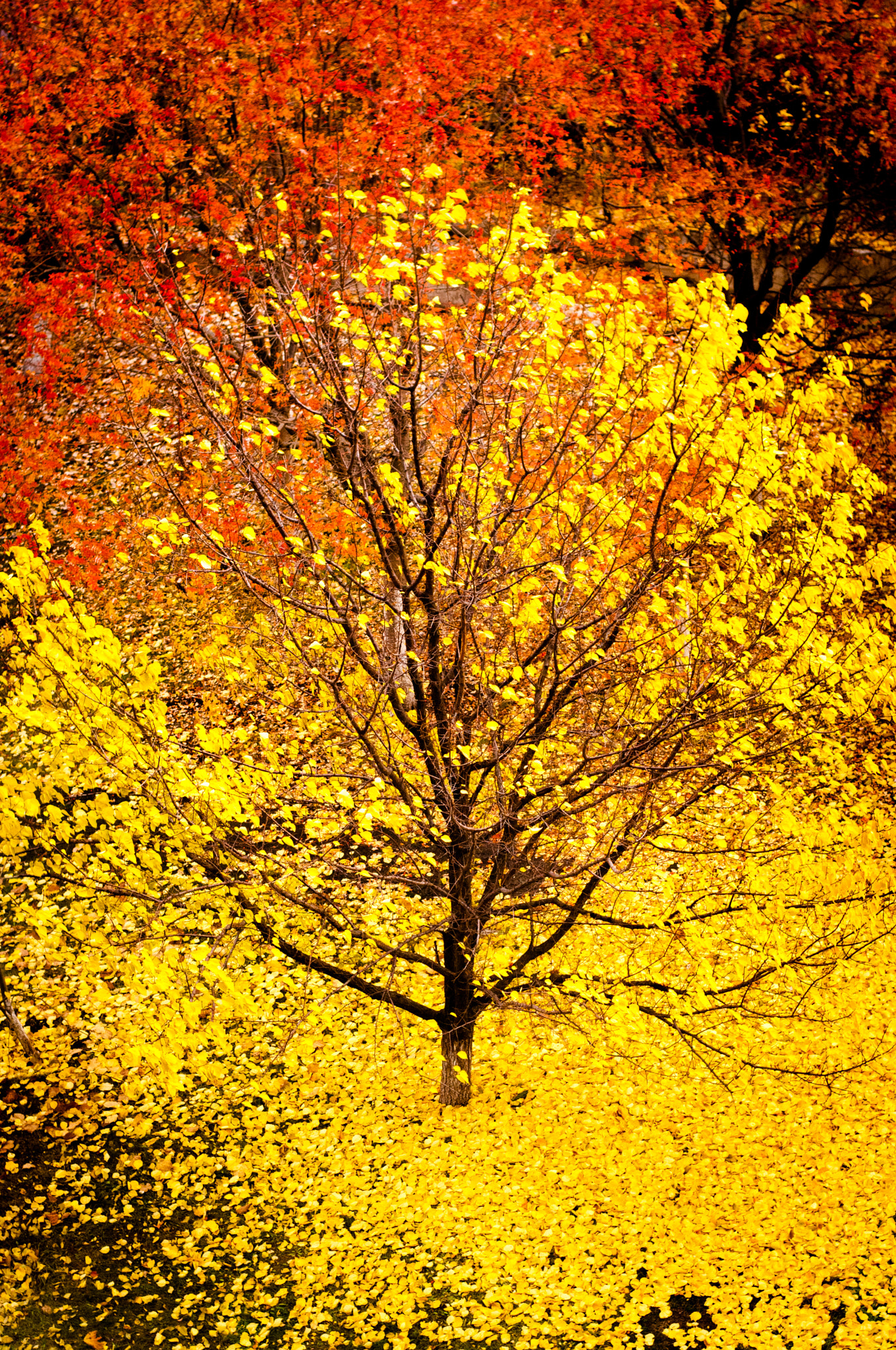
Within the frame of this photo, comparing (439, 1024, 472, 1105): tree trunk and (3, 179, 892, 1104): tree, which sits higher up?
(3, 179, 892, 1104): tree

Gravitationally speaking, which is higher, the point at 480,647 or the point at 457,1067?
the point at 480,647

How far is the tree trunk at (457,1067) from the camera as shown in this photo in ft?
34.3

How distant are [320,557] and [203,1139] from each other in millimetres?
6862

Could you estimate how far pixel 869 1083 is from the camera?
10398mm

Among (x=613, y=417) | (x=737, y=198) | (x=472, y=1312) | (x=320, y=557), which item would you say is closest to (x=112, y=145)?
(x=737, y=198)

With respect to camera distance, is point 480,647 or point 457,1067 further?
point 457,1067

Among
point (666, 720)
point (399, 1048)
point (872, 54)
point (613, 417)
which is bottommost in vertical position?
point (399, 1048)

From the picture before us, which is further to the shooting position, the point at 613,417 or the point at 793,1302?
the point at 613,417

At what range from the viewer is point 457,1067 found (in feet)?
34.6

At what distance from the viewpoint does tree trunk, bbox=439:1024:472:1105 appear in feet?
34.3

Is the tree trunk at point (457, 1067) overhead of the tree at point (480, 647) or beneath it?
beneath

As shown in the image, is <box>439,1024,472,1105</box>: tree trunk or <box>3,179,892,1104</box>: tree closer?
<box>3,179,892,1104</box>: tree

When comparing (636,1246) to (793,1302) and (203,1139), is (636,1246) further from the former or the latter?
(203,1139)

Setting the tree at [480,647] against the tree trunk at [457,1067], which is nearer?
the tree at [480,647]
